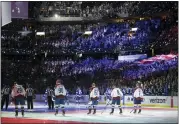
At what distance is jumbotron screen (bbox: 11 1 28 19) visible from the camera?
7398 mm

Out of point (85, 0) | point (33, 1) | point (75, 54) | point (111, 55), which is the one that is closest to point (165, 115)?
point (111, 55)

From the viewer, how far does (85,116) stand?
25.8ft

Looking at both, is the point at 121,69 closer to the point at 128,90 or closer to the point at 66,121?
the point at 128,90

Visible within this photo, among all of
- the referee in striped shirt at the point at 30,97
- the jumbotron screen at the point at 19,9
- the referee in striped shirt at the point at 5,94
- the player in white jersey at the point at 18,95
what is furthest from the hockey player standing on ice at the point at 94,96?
the jumbotron screen at the point at 19,9

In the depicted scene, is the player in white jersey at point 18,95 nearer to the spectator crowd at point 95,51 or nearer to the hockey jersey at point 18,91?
the hockey jersey at point 18,91

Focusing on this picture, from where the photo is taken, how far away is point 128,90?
809cm

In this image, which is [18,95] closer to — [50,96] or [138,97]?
[50,96]

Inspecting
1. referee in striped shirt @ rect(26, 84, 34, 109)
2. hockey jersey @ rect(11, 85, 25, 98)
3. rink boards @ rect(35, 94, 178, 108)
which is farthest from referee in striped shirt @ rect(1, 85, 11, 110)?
rink boards @ rect(35, 94, 178, 108)

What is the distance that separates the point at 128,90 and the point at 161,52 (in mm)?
919

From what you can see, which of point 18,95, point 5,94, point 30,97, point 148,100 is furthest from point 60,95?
point 148,100

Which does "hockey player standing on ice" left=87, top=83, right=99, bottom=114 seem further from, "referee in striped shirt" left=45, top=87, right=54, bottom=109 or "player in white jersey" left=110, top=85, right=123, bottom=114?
"referee in striped shirt" left=45, top=87, right=54, bottom=109

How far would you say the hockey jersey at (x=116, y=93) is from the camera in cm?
798

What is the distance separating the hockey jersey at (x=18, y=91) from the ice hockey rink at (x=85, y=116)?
225 mm

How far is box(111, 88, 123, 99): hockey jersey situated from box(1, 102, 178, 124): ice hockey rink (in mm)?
211
